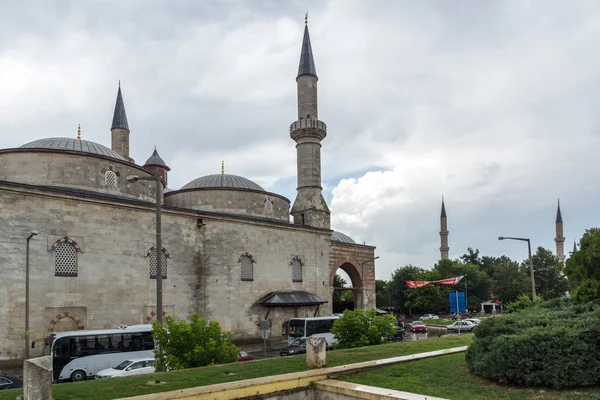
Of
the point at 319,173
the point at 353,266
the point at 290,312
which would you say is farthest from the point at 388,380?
the point at 353,266

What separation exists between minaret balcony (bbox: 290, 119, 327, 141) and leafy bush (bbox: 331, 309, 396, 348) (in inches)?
644

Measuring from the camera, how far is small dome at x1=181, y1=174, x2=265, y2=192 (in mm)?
30797

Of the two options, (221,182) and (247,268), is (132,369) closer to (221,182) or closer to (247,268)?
(247,268)

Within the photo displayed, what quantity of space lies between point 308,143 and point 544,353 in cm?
2400

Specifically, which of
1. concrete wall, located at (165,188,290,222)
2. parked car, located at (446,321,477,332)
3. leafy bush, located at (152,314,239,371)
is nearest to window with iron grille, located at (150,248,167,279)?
concrete wall, located at (165,188,290,222)

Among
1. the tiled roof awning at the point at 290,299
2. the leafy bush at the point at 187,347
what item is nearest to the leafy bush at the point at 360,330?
the leafy bush at the point at 187,347

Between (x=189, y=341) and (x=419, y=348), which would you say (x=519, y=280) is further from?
(x=189, y=341)

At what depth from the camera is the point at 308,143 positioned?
31125 millimetres

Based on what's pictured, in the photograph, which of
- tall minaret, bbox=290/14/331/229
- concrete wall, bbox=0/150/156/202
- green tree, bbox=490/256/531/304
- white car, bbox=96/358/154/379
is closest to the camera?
white car, bbox=96/358/154/379

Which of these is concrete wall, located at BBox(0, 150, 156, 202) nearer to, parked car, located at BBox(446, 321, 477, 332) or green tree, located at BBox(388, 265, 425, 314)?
parked car, located at BBox(446, 321, 477, 332)

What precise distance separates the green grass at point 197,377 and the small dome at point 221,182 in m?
19.0

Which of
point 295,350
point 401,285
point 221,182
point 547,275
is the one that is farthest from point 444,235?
point 295,350

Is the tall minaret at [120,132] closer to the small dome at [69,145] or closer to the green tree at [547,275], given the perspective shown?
the small dome at [69,145]

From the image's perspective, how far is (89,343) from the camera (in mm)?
16750
